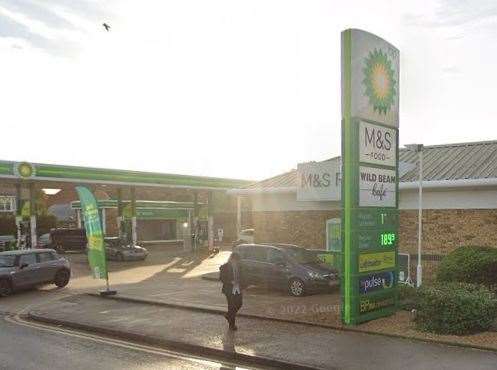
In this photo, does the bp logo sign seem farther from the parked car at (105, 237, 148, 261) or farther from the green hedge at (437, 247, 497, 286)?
the green hedge at (437, 247, 497, 286)

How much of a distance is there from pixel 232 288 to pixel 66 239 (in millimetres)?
32772

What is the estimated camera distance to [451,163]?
67.8 ft

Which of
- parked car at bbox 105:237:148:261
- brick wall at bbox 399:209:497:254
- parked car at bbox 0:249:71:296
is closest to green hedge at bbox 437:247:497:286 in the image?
brick wall at bbox 399:209:497:254

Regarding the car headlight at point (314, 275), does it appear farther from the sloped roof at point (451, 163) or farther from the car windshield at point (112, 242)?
the car windshield at point (112, 242)

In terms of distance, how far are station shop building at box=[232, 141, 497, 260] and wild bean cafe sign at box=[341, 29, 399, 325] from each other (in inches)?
218

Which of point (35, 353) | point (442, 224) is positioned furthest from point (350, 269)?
point (442, 224)

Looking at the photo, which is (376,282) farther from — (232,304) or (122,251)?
(122,251)

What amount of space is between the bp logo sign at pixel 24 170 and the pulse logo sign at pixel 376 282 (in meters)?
25.7

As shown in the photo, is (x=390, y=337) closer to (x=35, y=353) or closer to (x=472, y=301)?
(x=472, y=301)

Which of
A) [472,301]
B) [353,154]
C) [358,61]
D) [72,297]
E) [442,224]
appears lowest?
[72,297]

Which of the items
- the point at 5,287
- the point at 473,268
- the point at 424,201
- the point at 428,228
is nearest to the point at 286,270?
the point at 428,228

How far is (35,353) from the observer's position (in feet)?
37.0

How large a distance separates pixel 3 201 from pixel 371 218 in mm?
58303

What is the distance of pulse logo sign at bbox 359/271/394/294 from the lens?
12.6 metres
